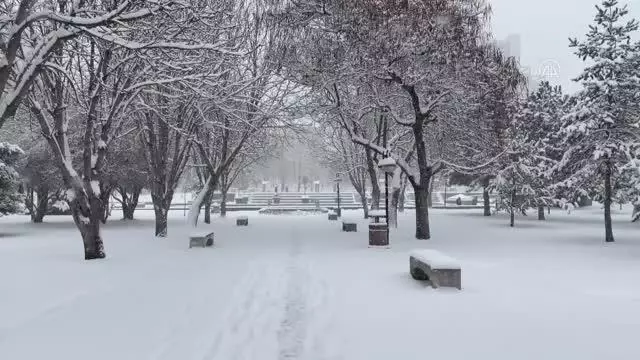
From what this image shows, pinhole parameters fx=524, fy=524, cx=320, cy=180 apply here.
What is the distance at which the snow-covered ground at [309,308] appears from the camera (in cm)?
632

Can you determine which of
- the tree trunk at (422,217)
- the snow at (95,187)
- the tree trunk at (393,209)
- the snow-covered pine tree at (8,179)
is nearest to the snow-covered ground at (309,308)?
the snow at (95,187)

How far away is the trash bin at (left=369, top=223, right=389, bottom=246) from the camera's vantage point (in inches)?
721

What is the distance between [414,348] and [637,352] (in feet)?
8.60

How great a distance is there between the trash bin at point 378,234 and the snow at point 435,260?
682 cm

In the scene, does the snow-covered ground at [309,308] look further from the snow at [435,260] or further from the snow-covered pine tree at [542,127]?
the snow-covered pine tree at [542,127]

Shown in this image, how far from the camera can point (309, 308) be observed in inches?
333

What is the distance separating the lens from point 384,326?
7414 mm

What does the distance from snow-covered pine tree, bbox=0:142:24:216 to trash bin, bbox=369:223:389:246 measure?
18.7 meters

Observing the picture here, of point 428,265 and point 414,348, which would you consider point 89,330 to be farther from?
point 428,265

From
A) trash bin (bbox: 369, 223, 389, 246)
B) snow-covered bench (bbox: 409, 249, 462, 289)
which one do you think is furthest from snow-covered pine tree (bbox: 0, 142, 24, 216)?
snow-covered bench (bbox: 409, 249, 462, 289)

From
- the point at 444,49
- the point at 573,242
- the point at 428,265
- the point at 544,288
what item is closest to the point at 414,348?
the point at 428,265

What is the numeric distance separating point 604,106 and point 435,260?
15173 millimetres

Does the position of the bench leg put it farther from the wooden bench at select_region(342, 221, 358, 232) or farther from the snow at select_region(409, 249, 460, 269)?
the wooden bench at select_region(342, 221, 358, 232)

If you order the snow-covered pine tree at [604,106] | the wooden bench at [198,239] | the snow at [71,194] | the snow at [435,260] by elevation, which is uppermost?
the snow-covered pine tree at [604,106]
